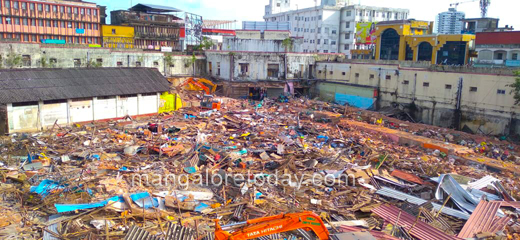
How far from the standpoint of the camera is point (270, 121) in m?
25.0

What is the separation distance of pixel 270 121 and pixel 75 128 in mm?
11176

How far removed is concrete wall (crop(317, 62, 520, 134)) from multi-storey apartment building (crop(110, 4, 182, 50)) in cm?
2487

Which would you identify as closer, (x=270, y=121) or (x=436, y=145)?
(x=436, y=145)

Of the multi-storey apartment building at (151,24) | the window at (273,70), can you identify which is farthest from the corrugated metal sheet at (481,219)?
the multi-storey apartment building at (151,24)

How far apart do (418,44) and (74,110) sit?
36295mm

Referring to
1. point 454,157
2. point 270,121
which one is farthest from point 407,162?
point 270,121

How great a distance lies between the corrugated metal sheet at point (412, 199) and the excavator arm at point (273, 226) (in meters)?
4.74

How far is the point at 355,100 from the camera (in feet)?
110

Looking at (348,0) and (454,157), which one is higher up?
(348,0)

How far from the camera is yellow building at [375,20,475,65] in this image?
40688 mm

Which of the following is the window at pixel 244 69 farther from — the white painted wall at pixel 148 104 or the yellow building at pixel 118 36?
the yellow building at pixel 118 36

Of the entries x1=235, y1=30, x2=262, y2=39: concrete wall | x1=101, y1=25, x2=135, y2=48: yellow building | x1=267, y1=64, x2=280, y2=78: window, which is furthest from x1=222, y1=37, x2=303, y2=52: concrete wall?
x1=101, y1=25, x2=135, y2=48: yellow building

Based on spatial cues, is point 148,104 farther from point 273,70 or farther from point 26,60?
point 273,70

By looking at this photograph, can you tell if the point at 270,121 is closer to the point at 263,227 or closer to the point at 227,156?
the point at 227,156
